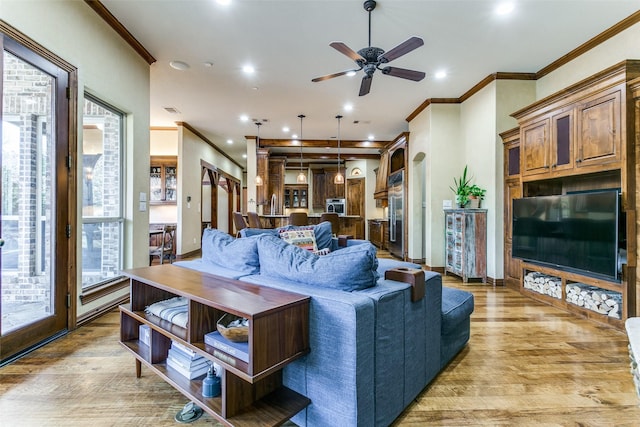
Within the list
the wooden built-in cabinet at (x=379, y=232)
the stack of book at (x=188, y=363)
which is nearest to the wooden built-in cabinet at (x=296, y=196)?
the wooden built-in cabinet at (x=379, y=232)

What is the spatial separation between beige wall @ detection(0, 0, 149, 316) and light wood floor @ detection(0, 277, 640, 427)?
36.8 inches

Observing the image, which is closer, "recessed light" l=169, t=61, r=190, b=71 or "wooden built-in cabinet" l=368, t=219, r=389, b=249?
"recessed light" l=169, t=61, r=190, b=71

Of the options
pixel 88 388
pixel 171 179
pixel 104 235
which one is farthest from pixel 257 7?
pixel 171 179

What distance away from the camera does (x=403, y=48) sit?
2.73 metres

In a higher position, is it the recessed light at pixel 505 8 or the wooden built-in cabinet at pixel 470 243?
the recessed light at pixel 505 8

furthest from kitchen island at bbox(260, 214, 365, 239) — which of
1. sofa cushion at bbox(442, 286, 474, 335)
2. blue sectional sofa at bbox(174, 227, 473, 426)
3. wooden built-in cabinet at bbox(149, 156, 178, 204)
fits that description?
blue sectional sofa at bbox(174, 227, 473, 426)

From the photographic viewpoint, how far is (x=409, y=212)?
635 cm

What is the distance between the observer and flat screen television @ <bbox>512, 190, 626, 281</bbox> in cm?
270

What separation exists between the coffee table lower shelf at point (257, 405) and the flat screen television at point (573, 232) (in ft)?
10.1

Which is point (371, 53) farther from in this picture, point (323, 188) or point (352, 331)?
point (323, 188)

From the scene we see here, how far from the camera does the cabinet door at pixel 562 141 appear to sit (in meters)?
3.15

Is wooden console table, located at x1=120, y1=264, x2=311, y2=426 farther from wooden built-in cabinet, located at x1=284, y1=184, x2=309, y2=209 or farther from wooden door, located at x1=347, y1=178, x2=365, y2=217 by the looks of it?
wooden built-in cabinet, located at x1=284, y1=184, x2=309, y2=209

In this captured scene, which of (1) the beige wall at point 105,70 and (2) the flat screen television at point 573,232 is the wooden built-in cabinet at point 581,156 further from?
(1) the beige wall at point 105,70

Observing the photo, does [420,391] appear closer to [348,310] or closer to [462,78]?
[348,310]
